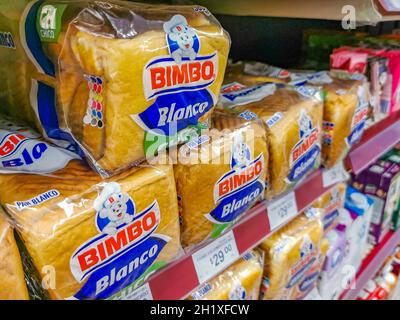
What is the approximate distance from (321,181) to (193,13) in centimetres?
66

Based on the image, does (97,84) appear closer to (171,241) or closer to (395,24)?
(171,241)

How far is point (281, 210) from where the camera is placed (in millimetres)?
960

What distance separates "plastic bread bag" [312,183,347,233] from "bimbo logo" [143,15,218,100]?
0.73 metres

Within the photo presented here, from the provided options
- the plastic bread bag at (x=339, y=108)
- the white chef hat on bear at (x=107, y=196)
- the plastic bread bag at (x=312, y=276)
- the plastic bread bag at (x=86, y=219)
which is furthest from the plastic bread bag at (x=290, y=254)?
the white chef hat on bear at (x=107, y=196)

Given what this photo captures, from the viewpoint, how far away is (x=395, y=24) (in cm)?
195

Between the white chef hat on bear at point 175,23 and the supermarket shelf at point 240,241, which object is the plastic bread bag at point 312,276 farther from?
the white chef hat on bear at point 175,23

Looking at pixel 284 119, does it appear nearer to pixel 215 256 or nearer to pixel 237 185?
pixel 237 185

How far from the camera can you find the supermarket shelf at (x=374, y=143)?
1.17m

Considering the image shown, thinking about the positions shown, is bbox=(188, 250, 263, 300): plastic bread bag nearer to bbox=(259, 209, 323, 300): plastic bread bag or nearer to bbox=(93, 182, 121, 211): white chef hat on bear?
bbox=(259, 209, 323, 300): plastic bread bag

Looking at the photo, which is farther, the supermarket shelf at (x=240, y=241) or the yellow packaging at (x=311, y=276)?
the yellow packaging at (x=311, y=276)

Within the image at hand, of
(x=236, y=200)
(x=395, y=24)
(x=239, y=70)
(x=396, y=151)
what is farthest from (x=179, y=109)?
(x=395, y=24)

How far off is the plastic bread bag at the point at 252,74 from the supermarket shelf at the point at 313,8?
0.62 feet

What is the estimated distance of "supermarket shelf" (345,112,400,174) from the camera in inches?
46.2

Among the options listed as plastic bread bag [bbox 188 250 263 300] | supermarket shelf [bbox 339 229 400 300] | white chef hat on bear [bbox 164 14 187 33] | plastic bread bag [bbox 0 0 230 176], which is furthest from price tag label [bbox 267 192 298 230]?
supermarket shelf [bbox 339 229 400 300]
